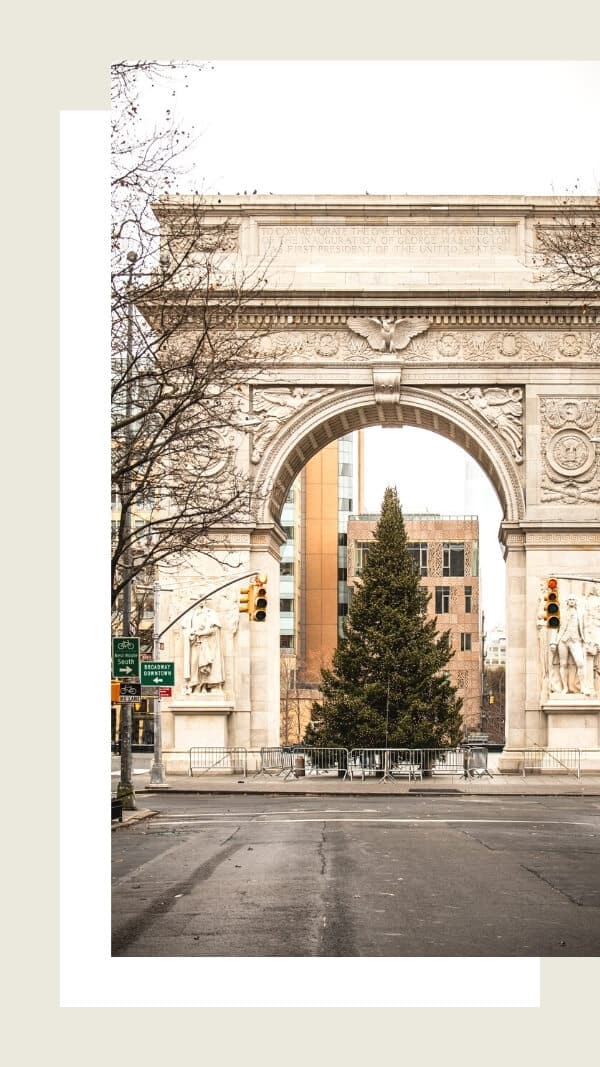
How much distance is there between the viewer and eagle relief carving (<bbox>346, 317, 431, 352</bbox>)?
3659 centimetres

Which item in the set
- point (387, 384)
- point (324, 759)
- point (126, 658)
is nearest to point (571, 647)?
point (324, 759)

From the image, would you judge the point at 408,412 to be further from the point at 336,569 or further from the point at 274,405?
the point at 336,569

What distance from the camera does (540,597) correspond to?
117 ft

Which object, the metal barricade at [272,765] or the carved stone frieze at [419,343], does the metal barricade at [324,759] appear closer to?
the metal barricade at [272,765]

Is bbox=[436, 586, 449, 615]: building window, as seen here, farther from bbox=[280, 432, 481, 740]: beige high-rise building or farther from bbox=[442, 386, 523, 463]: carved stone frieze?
bbox=[442, 386, 523, 463]: carved stone frieze

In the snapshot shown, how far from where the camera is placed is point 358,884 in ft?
45.8

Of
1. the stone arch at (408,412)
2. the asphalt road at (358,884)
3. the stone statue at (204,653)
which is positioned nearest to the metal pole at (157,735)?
the stone statue at (204,653)

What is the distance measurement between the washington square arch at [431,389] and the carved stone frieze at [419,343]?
4 centimetres

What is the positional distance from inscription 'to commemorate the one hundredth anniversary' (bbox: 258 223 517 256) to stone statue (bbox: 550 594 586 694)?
8.56m

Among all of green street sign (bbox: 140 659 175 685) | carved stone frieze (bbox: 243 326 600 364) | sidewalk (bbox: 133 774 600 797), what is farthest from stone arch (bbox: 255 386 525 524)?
green street sign (bbox: 140 659 175 685)

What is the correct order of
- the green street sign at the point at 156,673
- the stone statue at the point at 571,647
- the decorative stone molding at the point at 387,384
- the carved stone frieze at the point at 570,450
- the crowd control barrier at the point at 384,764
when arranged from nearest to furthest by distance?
the green street sign at the point at 156,673 → the stone statue at the point at 571,647 → the carved stone frieze at the point at 570,450 → the decorative stone molding at the point at 387,384 → the crowd control barrier at the point at 384,764

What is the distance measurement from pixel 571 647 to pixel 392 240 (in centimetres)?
1037

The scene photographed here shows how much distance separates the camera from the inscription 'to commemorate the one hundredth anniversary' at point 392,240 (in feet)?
118

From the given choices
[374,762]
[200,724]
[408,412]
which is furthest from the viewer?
[374,762]
